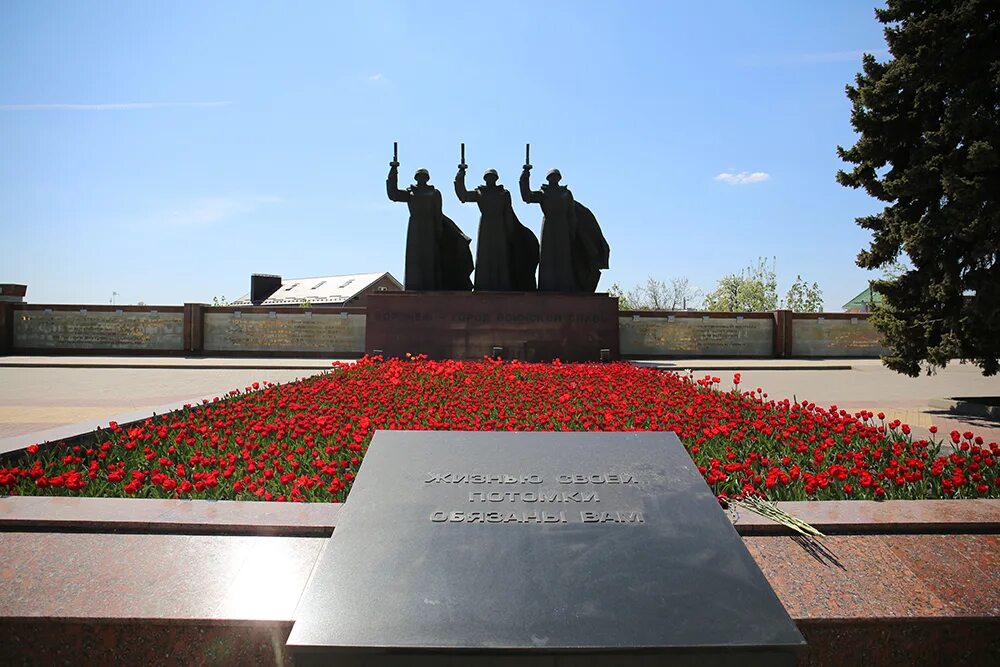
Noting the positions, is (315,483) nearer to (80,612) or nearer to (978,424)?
(80,612)

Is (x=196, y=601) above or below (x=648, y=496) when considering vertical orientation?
below

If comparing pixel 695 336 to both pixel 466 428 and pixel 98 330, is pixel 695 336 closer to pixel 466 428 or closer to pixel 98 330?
pixel 466 428

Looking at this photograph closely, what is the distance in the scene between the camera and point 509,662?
200cm

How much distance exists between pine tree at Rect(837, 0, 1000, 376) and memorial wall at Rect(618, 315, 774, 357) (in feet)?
41.7

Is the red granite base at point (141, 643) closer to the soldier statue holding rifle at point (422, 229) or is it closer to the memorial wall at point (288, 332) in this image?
the soldier statue holding rifle at point (422, 229)

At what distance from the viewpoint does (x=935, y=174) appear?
8750 mm

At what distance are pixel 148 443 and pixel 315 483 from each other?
218 cm

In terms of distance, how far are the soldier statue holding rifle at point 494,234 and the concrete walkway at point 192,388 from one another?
457cm

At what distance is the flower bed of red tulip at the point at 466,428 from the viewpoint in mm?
3631

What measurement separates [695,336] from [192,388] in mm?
16610

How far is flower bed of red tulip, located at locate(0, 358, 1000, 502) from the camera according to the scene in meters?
3.63

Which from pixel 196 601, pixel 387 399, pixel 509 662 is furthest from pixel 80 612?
pixel 387 399

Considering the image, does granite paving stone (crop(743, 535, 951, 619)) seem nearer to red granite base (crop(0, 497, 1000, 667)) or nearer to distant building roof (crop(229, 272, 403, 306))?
red granite base (crop(0, 497, 1000, 667))

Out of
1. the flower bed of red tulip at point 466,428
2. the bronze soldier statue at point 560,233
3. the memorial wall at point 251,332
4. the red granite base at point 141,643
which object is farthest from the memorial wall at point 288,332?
the red granite base at point 141,643
